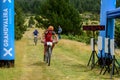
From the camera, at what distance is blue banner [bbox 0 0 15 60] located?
17.6 m

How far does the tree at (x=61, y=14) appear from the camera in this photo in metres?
57.7

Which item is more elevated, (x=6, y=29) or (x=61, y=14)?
(x=61, y=14)

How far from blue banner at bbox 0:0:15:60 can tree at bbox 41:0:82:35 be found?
39475 mm

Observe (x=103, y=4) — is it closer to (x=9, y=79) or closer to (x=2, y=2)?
(x=2, y=2)

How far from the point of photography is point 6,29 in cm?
1780

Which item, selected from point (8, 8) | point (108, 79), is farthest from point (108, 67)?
point (8, 8)

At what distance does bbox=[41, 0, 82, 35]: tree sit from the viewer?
189 feet

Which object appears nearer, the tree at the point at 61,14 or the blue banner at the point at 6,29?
the blue banner at the point at 6,29

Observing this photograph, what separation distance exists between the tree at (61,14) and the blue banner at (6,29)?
39475mm

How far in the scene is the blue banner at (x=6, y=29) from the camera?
1764 centimetres

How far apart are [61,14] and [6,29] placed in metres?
40.9

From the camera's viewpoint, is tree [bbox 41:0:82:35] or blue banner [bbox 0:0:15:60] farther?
tree [bbox 41:0:82:35]

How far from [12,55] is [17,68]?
59 centimetres

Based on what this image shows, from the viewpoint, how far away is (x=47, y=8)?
191ft
